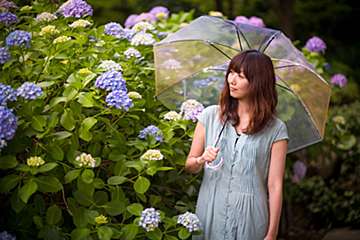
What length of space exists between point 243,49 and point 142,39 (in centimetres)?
59

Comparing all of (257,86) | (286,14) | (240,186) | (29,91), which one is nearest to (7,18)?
(29,91)

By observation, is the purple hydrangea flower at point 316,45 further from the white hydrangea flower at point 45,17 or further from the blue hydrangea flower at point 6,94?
the blue hydrangea flower at point 6,94

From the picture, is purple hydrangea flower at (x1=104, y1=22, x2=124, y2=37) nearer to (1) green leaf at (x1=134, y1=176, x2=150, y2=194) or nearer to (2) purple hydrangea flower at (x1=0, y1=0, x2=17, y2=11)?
(2) purple hydrangea flower at (x1=0, y1=0, x2=17, y2=11)

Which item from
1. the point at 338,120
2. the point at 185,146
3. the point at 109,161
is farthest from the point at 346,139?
the point at 109,161

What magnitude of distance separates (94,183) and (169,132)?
0.49 m

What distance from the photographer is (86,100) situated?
3.04m

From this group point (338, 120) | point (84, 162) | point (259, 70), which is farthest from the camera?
point (338, 120)

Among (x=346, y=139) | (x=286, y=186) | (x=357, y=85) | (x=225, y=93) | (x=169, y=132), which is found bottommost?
(x=357, y=85)

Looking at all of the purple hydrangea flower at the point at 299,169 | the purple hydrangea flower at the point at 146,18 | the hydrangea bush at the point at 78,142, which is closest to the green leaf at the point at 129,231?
the hydrangea bush at the point at 78,142

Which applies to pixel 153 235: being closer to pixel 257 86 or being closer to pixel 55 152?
pixel 55 152

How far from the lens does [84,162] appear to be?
2.94 meters

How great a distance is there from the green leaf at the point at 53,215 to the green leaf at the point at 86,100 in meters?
0.43

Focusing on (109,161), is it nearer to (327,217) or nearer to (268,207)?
(268,207)

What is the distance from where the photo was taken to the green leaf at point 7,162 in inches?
112
